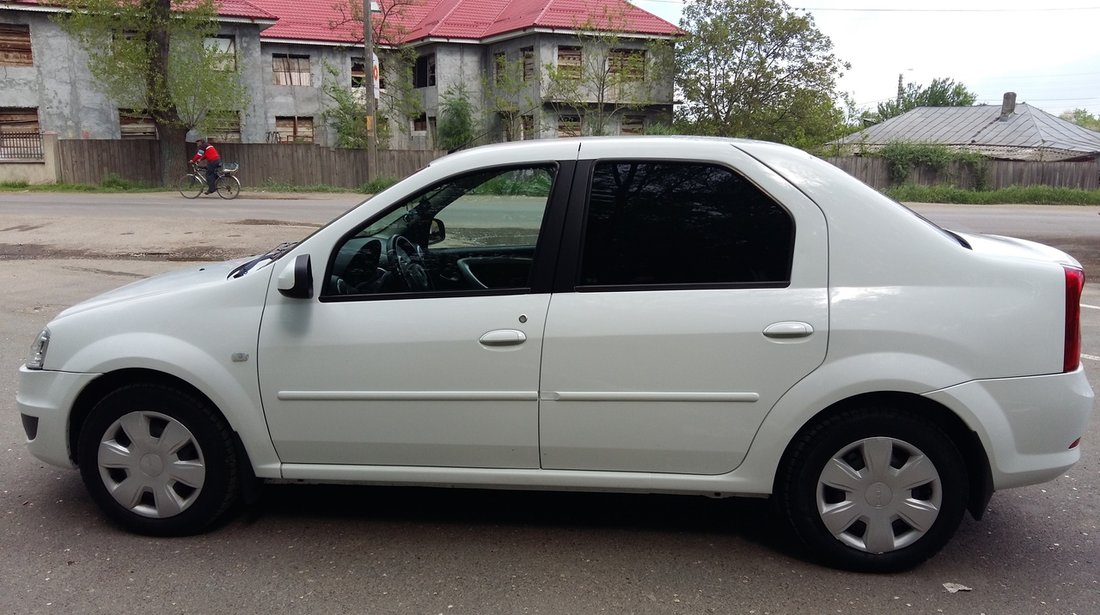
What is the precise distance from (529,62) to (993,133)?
27.8 meters

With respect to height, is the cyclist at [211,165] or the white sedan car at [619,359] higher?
the cyclist at [211,165]

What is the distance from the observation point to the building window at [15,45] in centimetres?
3319

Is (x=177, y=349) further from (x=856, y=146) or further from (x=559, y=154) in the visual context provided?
(x=856, y=146)

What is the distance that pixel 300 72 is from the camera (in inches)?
1581

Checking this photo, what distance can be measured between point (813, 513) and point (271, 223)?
52.8 ft

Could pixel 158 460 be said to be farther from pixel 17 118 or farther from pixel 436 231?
pixel 17 118

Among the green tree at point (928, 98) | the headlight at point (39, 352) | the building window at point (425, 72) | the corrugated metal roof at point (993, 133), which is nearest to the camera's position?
the headlight at point (39, 352)

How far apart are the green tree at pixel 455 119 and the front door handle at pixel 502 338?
37281mm

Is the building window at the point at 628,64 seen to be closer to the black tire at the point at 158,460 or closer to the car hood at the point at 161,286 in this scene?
the car hood at the point at 161,286

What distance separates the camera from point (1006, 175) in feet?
121

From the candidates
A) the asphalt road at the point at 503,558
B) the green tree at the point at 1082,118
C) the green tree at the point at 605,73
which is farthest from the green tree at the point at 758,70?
the green tree at the point at 1082,118

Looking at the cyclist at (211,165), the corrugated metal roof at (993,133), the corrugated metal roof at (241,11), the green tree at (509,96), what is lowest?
the cyclist at (211,165)

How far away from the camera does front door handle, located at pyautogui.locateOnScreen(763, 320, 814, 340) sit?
334 cm

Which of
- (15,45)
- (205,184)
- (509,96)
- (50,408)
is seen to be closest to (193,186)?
(205,184)
